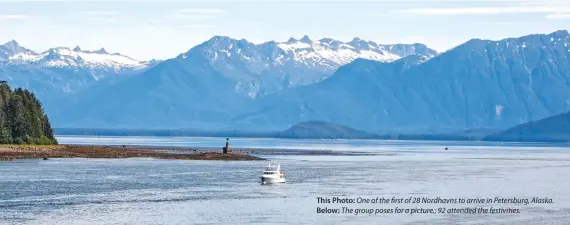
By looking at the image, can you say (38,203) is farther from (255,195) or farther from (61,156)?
(61,156)

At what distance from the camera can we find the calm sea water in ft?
300

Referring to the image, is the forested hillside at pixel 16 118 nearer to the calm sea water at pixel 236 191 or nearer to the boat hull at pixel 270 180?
the calm sea water at pixel 236 191

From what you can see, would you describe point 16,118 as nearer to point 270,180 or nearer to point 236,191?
point 270,180

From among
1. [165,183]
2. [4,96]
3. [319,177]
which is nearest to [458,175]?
[319,177]

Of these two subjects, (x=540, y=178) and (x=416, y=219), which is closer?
(x=416, y=219)

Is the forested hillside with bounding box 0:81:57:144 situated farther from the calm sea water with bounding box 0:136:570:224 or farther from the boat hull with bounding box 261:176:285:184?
the boat hull with bounding box 261:176:285:184

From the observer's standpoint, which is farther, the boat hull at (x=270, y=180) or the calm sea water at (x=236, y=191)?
the boat hull at (x=270, y=180)

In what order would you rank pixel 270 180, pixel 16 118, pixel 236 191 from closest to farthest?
pixel 236 191 < pixel 270 180 < pixel 16 118

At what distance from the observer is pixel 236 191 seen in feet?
390

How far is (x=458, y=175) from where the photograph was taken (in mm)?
154750

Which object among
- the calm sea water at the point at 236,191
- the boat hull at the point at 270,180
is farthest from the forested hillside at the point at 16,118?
the boat hull at the point at 270,180

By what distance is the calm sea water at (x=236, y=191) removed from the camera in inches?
3600

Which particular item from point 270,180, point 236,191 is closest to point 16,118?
point 270,180

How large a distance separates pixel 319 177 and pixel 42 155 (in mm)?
55003
